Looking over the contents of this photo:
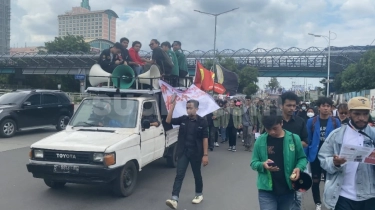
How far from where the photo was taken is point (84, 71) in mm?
62562

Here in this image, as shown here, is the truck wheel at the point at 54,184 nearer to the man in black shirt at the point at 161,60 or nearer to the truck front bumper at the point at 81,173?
the truck front bumper at the point at 81,173

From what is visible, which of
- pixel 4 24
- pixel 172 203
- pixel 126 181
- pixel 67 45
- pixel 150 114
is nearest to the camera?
pixel 172 203

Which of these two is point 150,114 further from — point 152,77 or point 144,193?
point 144,193

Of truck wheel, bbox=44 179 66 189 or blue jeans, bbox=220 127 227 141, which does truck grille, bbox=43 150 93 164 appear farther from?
blue jeans, bbox=220 127 227 141

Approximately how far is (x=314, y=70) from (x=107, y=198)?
56632 millimetres

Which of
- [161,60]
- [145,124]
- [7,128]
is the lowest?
[7,128]

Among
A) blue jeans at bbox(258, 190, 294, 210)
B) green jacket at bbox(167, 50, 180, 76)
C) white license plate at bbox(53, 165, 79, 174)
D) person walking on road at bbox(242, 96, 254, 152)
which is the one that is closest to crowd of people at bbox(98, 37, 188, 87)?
green jacket at bbox(167, 50, 180, 76)

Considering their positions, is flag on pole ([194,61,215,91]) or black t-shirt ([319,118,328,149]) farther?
flag on pole ([194,61,215,91])

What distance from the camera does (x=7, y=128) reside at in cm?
1411

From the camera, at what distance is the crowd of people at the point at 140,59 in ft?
30.2

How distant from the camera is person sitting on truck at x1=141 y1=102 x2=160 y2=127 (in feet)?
25.7

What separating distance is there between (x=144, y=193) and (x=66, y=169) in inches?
61.5

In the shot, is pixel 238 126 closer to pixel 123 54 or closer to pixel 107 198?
pixel 123 54

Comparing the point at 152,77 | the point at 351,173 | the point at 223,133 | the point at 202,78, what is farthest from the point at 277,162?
the point at 223,133
